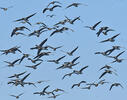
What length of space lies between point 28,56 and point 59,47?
34.1ft

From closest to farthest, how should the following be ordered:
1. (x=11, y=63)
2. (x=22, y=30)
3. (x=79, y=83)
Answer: (x=22, y=30) < (x=11, y=63) < (x=79, y=83)

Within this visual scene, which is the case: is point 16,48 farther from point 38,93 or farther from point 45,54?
point 38,93

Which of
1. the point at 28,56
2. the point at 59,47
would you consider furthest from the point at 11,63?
the point at 59,47

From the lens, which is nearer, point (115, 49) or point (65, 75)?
point (115, 49)

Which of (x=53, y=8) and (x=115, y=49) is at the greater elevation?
(x=53, y=8)

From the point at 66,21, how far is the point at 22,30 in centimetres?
1139

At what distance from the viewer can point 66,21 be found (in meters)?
140

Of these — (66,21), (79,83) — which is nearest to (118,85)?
(79,83)

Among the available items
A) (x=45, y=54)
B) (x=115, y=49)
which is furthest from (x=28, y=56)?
(x=115, y=49)

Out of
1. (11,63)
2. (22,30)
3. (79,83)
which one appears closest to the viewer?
(22,30)

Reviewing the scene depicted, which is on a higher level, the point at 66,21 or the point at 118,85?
the point at 66,21

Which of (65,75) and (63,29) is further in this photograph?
(65,75)

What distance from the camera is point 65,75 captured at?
158 metres

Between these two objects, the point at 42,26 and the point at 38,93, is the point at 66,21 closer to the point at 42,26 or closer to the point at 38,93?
the point at 42,26
